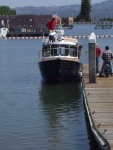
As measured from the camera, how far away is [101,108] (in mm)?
19281

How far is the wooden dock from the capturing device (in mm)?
15227

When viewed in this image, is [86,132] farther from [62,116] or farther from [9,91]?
[9,91]

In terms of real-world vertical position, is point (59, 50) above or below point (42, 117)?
above

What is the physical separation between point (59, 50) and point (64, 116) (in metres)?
11.1

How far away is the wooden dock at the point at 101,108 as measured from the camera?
1523cm

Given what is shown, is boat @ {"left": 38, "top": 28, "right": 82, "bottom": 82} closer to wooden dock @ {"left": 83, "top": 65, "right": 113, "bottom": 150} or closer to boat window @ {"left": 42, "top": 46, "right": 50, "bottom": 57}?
boat window @ {"left": 42, "top": 46, "right": 50, "bottom": 57}

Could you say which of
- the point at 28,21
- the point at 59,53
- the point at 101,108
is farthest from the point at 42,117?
the point at 28,21

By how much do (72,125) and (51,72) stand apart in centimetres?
1197

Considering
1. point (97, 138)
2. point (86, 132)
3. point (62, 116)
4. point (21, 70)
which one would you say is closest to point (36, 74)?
point (21, 70)

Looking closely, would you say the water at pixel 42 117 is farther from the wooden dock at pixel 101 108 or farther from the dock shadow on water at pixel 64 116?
the wooden dock at pixel 101 108

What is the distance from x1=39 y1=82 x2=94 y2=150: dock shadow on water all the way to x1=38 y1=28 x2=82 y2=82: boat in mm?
472

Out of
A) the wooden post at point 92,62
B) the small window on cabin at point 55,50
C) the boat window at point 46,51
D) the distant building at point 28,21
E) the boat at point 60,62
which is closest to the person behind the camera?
the wooden post at point 92,62

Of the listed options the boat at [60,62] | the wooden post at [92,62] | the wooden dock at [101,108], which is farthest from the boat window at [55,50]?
the wooden post at [92,62]

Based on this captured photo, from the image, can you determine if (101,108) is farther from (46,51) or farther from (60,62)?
(46,51)
